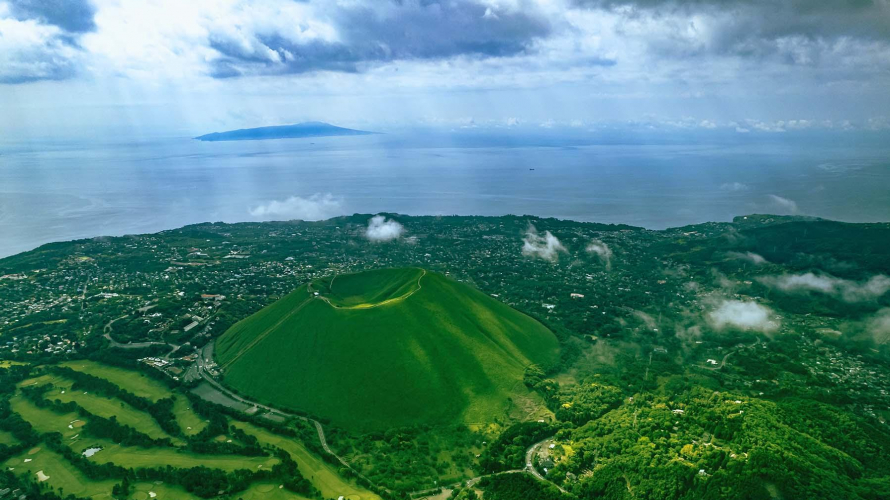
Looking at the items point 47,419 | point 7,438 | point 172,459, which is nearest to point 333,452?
point 172,459

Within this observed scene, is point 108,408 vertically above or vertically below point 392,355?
below

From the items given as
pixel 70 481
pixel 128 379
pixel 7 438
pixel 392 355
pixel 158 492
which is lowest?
pixel 128 379

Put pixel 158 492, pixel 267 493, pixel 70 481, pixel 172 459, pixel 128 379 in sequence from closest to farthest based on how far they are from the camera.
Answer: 1. pixel 267 493
2. pixel 158 492
3. pixel 70 481
4. pixel 172 459
5. pixel 128 379

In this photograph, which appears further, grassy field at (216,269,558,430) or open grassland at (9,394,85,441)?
grassy field at (216,269,558,430)

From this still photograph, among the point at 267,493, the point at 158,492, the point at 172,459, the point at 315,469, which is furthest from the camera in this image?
the point at 172,459

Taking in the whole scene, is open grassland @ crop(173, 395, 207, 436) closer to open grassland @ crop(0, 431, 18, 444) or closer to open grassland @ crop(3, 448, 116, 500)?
open grassland @ crop(3, 448, 116, 500)

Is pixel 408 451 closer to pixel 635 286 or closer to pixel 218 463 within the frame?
pixel 218 463

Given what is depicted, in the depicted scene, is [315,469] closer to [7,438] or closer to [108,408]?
[108,408]

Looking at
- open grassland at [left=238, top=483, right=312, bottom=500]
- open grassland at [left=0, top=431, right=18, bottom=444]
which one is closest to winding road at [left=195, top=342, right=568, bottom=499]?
open grassland at [left=238, top=483, right=312, bottom=500]
